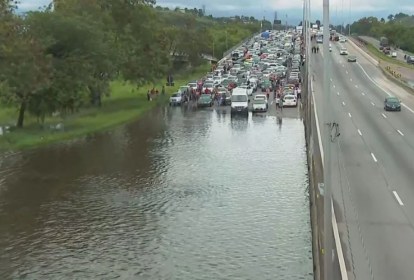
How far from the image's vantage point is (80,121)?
4819cm

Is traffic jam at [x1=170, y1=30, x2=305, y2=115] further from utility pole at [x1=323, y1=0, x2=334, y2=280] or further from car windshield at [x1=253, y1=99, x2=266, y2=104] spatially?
utility pole at [x1=323, y1=0, x2=334, y2=280]

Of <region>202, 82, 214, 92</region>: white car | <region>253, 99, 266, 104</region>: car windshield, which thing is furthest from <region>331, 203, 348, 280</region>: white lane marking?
<region>202, 82, 214, 92</region>: white car

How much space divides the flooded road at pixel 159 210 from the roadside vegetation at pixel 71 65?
479cm

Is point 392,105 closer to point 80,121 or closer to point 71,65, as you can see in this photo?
point 80,121

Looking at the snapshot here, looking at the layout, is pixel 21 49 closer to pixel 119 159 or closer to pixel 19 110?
pixel 19 110

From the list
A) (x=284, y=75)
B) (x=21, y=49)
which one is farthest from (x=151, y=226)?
(x=284, y=75)

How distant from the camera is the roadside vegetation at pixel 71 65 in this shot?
4012 cm

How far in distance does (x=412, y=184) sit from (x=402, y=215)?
170 inches

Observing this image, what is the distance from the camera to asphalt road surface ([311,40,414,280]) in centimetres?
1742

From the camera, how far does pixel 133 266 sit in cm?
1916

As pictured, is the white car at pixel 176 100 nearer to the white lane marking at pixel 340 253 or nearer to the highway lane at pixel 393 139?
the highway lane at pixel 393 139

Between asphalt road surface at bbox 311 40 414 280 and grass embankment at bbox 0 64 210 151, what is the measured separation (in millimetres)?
15958

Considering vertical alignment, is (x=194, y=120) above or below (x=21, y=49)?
below

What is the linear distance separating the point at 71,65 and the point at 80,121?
16.3 feet
